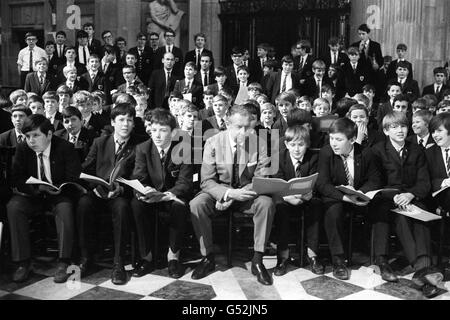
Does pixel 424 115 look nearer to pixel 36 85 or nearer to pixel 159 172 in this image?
pixel 159 172

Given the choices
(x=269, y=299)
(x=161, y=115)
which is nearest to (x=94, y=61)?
(x=161, y=115)

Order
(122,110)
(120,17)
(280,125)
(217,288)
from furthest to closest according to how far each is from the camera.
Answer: (120,17), (280,125), (122,110), (217,288)

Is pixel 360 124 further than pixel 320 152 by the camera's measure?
Yes

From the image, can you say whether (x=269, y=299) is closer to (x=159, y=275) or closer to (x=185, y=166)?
(x=159, y=275)

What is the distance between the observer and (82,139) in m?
4.50

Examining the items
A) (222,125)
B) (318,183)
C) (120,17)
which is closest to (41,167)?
(222,125)

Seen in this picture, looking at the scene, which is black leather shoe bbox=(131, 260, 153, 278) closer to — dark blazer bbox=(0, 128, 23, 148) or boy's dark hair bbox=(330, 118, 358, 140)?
dark blazer bbox=(0, 128, 23, 148)

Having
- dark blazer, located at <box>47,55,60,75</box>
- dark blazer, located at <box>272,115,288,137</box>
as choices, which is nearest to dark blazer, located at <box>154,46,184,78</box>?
dark blazer, located at <box>47,55,60,75</box>

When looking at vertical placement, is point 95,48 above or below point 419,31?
below

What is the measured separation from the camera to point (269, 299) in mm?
3316

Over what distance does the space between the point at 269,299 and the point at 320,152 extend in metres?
1.21

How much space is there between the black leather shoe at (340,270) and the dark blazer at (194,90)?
3051 mm

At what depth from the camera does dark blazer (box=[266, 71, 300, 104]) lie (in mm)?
6426

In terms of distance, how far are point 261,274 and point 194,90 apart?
315 cm
